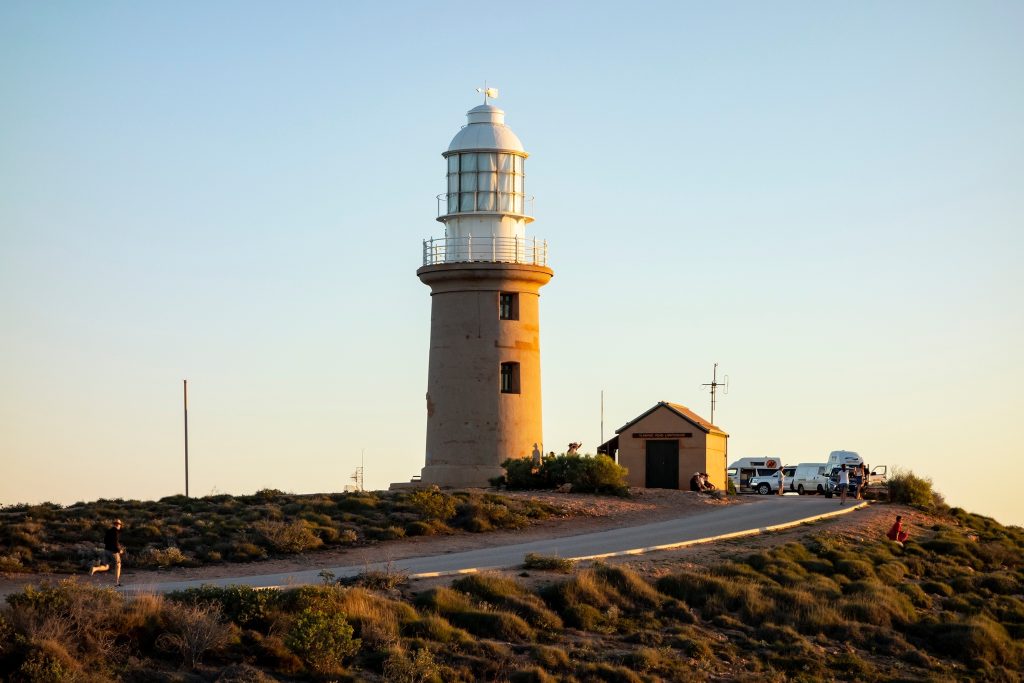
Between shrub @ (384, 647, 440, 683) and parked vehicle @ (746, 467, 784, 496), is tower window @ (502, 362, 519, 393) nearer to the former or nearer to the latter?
parked vehicle @ (746, 467, 784, 496)

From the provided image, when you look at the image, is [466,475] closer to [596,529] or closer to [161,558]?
[596,529]

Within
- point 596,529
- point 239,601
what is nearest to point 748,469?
point 596,529

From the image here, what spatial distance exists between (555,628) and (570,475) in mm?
18507

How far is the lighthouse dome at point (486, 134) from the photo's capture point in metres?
42.0

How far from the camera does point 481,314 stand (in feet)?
138

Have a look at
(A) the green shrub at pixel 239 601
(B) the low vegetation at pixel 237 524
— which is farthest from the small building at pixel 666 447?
(A) the green shrub at pixel 239 601

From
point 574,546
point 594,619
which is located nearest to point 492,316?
point 574,546

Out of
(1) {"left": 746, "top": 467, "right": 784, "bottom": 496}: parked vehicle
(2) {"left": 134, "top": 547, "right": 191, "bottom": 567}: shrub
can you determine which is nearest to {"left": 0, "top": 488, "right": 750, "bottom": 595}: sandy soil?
(2) {"left": 134, "top": 547, "right": 191, "bottom": 567}: shrub

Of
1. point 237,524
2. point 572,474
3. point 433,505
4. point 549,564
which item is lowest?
point 549,564

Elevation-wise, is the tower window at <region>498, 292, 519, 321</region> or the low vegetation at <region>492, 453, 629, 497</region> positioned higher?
the tower window at <region>498, 292, 519, 321</region>

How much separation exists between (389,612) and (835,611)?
893 centimetres

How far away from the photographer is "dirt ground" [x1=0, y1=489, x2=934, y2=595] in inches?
1048

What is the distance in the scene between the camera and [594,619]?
74.6ft

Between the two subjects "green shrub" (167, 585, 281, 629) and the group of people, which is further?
the group of people
